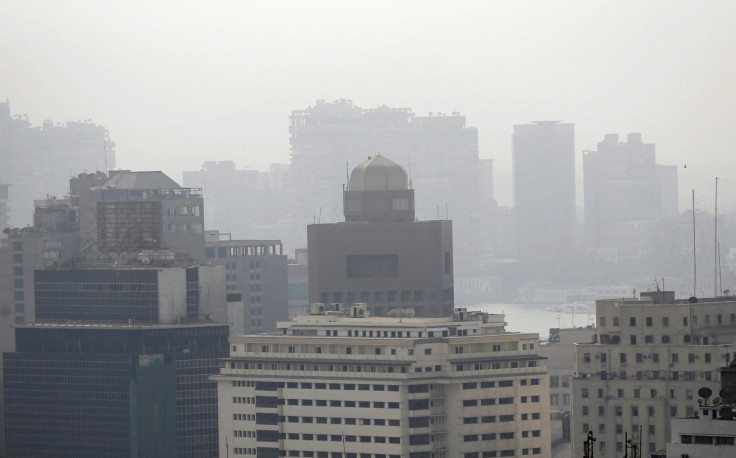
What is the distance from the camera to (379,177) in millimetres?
155000

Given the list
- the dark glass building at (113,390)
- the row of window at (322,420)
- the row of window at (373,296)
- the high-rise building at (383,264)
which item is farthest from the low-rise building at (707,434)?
the row of window at (373,296)

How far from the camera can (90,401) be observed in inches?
5482

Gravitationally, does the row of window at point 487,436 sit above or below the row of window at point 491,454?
above

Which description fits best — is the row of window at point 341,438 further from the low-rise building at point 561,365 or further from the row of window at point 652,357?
the low-rise building at point 561,365

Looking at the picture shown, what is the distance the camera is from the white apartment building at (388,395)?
116m

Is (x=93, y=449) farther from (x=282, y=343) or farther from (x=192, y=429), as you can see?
(x=282, y=343)

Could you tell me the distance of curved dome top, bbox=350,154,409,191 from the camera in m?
154

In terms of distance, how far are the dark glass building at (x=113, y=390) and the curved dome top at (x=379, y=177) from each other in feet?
63.3

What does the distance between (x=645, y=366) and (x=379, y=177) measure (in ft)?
178

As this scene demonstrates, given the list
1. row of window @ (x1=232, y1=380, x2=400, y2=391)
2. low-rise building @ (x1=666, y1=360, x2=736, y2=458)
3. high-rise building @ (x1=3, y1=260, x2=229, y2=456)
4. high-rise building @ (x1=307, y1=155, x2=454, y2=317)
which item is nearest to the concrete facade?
high-rise building @ (x1=307, y1=155, x2=454, y2=317)

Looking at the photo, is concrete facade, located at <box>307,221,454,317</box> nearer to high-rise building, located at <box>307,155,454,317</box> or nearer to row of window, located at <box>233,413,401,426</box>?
high-rise building, located at <box>307,155,454,317</box>

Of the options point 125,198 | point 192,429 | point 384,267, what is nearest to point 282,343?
point 192,429

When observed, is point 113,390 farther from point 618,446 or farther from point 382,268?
point 618,446

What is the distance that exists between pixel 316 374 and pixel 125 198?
74.7 meters
